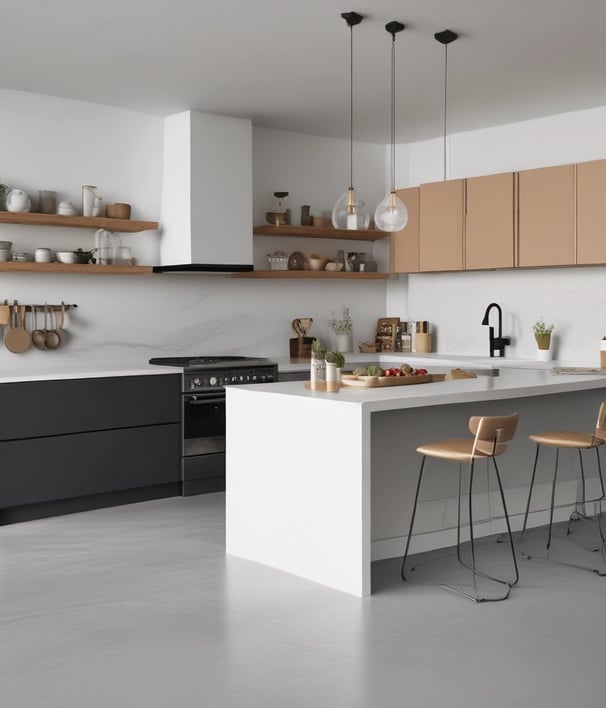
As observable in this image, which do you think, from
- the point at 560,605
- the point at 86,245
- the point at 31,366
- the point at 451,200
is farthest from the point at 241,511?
the point at 451,200

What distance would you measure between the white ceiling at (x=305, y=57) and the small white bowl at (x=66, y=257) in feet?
3.40

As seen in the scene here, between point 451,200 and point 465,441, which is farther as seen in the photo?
point 451,200

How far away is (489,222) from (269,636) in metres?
4.07

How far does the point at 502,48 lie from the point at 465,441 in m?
2.19

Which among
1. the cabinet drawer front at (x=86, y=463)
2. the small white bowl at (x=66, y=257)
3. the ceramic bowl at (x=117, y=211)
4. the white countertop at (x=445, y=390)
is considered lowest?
the cabinet drawer front at (x=86, y=463)

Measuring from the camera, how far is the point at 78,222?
19.6ft

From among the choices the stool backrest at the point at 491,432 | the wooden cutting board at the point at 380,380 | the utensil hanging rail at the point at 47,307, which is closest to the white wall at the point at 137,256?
the utensil hanging rail at the point at 47,307

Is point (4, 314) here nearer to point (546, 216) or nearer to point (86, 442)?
point (86, 442)

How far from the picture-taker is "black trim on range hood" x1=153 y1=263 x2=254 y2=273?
627cm

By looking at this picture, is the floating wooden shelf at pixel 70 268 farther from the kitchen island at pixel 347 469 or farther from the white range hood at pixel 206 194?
the kitchen island at pixel 347 469

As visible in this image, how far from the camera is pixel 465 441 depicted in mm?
4238

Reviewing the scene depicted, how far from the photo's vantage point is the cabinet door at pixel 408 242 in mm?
7238

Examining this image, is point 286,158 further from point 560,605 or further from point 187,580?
point 560,605

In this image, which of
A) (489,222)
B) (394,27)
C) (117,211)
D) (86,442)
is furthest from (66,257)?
(489,222)
